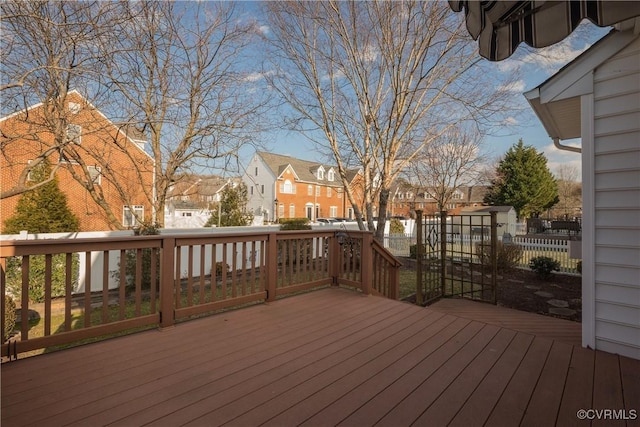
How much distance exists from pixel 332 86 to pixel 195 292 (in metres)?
6.31

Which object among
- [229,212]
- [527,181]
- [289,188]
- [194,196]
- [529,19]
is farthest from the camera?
[289,188]

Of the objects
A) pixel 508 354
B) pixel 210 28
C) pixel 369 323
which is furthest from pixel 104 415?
pixel 210 28

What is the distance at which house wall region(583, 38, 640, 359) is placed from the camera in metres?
2.31

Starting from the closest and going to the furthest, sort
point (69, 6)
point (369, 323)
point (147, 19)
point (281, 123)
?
point (369, 323)
point (69, 6)
point (147, 19)
point (281, 123)

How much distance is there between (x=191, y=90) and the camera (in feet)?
27.2

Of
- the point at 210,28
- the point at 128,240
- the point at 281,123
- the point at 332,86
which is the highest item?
the point at 210,28

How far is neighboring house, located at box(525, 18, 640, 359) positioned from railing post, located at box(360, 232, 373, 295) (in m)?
2.20

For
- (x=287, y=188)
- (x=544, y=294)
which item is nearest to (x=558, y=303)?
(x=544, y=294)

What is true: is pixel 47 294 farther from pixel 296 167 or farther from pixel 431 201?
pixel 296 167

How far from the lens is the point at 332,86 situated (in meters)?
8.05

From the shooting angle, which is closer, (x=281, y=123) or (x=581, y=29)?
(x=581, y=29)

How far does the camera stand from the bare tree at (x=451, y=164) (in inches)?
522

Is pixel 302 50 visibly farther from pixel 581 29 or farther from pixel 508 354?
pixel 508 354

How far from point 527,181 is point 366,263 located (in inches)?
950
